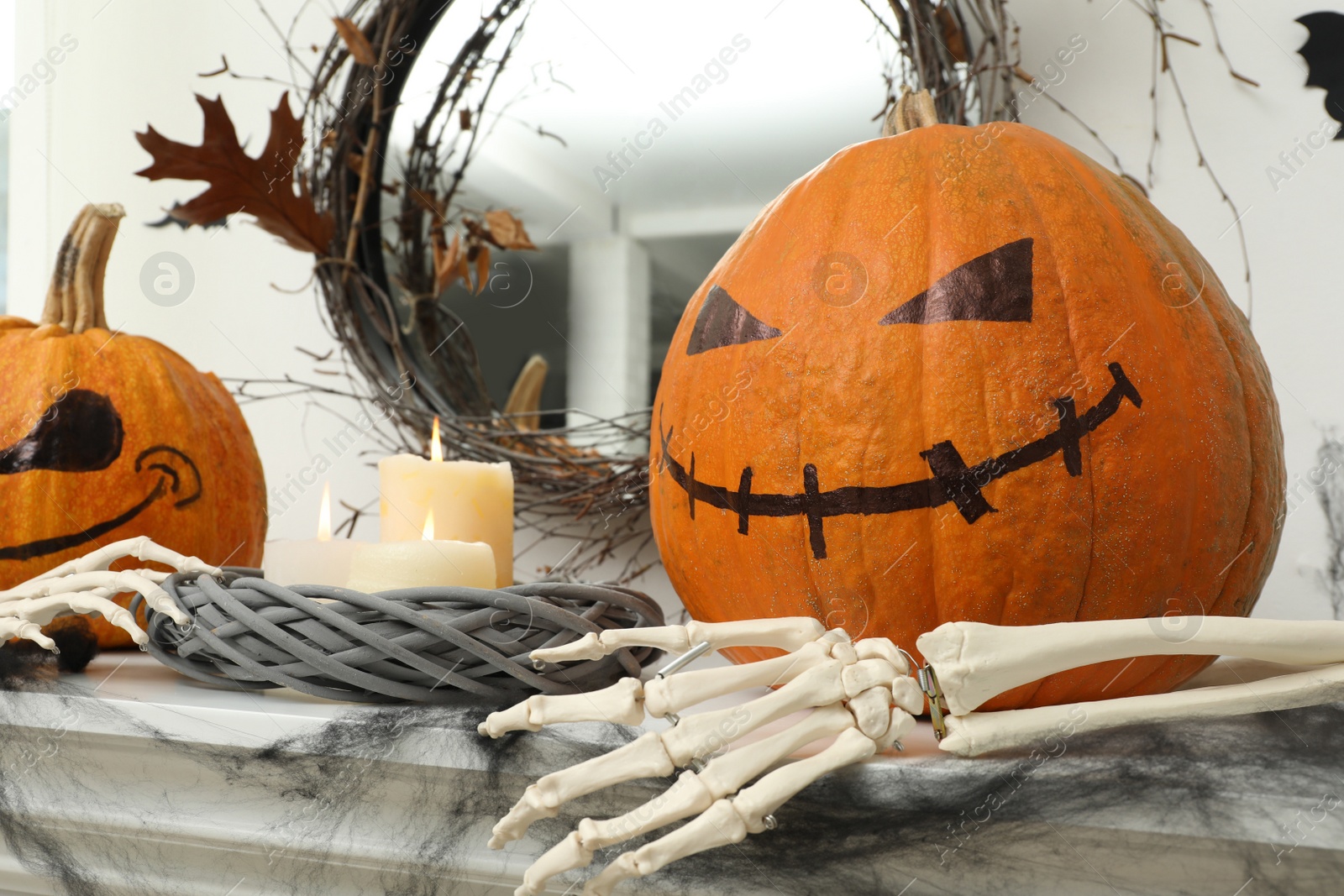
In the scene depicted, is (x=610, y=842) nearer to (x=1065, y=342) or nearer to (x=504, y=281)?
(x=1065, y=342)

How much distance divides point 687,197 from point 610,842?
26.6 inches

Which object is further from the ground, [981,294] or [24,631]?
[981,294]

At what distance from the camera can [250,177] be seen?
1.02 metres

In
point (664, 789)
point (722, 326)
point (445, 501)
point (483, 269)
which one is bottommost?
point (664, 789)

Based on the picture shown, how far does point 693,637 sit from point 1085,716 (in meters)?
0.17

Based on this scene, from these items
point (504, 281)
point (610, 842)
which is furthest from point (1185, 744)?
point (504, 281)

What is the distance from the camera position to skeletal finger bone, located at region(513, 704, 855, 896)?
362mm

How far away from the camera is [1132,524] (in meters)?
0.50

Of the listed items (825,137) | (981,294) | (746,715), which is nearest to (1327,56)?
(825,137)

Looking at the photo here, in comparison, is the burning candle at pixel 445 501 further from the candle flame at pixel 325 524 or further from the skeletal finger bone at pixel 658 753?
the skeletal finger bone at pixel 658 753

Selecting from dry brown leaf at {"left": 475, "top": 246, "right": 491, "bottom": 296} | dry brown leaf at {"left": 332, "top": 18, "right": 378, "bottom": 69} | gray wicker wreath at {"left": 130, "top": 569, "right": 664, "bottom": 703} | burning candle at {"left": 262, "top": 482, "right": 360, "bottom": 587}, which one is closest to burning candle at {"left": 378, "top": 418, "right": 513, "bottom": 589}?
burning candle at {"left": 262, "top": 482, "right": 360, "bottom": 587}

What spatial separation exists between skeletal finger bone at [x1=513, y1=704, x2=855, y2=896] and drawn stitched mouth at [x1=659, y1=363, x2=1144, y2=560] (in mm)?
138

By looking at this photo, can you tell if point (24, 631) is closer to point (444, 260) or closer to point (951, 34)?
point (444, 260)

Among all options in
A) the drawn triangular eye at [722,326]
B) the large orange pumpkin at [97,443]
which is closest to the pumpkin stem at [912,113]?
the drawn triangular eye at [722,326]
